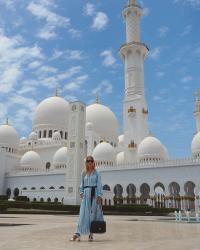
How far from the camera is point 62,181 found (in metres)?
42.9

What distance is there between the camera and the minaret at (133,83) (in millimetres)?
41438

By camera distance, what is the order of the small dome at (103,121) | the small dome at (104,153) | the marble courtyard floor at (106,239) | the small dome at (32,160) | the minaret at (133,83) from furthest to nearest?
the small dome at (103,121)
the small dome at (32,160)
the minaret at (133,83)
the small dome at (104,153)
the marble courtyard floor at (106,239)

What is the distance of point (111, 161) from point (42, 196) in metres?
10.4

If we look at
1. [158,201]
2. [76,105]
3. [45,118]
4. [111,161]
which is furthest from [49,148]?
[158,201]

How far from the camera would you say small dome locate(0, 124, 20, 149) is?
5285cm

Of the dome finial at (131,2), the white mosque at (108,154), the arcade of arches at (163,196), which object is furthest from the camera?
the dome finial at (131,2)

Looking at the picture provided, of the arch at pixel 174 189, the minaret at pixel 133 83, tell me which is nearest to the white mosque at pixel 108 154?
the minaret at pixel 133 83

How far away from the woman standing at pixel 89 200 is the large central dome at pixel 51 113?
47836 millimetres

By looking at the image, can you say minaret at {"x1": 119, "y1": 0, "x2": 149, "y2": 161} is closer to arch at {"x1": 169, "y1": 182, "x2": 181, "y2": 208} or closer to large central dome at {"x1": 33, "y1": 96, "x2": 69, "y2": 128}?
arch at {"x1": 169, "y1": 182, "x2": 181, "y2": 208}

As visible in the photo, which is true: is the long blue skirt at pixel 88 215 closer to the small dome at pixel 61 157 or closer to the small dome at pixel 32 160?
the small dome at pixel 61 157

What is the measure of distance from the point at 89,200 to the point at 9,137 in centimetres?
4895

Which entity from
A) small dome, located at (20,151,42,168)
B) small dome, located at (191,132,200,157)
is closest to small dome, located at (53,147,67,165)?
small dome, located at (20,151,42,168)

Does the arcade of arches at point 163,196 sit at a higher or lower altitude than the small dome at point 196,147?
lower

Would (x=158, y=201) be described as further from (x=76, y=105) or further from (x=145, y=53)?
(x=145, y=53)
